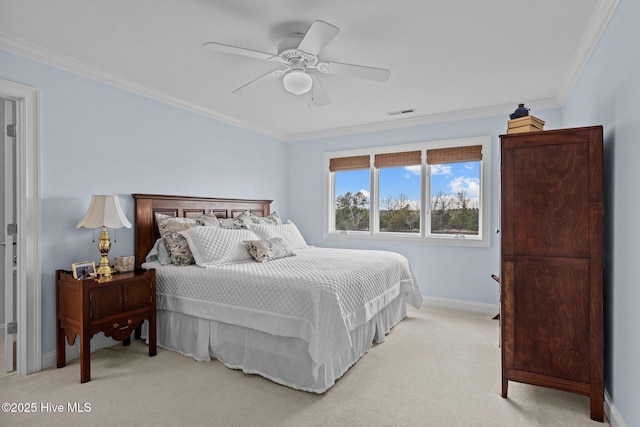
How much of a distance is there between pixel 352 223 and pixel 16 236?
12.7ft

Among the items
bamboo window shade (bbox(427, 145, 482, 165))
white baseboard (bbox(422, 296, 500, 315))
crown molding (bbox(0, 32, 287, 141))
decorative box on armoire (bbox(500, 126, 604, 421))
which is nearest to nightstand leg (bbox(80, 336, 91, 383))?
crown molding (bbox(0, 32, 287, 141))

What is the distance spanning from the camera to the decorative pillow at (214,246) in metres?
3.14

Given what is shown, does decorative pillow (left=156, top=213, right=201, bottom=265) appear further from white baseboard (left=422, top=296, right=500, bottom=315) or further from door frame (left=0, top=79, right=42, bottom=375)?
white baseboard (left=422, top=296, right=500, bottom=315)

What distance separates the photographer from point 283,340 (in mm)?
2461

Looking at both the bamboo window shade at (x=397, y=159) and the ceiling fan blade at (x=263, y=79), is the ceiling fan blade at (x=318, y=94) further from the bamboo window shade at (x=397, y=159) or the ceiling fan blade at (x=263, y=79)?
the bamboo window shade at (x=397, y=159)

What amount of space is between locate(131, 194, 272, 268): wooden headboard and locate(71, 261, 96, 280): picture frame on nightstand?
644 millimetres

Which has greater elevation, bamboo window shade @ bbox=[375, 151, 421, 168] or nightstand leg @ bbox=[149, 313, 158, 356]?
bamboo window shade @ bbox=[375, 151, 421, 168]

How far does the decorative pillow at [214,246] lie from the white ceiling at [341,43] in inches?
57.3

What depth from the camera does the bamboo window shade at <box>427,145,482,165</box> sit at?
423 cm

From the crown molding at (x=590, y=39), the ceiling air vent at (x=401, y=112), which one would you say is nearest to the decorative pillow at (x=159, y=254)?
the ceiling air vent at (x=401, y=112)

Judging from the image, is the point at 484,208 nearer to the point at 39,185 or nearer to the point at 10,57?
the point at 39,185

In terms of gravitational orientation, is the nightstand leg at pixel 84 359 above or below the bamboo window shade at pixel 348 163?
below

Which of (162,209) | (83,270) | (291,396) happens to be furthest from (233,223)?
(291,396)

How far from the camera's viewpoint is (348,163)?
5176 mm
